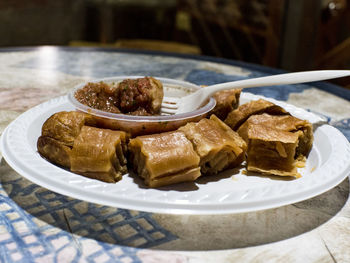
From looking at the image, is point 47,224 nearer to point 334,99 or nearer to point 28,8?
point 334,99

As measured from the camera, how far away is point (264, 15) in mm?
4824

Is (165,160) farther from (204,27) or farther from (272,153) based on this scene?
(204,27)

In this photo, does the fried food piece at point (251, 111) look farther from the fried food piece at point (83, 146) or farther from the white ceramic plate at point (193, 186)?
the fried food piece at point (83, 146)

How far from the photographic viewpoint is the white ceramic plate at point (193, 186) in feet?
3.08

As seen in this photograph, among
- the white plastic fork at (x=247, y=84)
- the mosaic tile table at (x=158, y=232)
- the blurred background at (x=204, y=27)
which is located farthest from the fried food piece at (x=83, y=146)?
the blurred background at (x=204, y=27)

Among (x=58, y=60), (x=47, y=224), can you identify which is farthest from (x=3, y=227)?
(x=58, y=60)

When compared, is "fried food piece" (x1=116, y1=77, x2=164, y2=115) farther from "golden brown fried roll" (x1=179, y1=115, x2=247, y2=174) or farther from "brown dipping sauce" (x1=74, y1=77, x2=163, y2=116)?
"golden brown fried roll" (x1=179, y1=115, x2=247, y2=174)

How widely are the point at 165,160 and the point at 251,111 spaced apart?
1.63 ft

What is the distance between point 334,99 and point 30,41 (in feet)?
14.9

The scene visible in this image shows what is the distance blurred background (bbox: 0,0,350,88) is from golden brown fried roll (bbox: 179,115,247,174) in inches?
116

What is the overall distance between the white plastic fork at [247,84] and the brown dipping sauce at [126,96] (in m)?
0.09

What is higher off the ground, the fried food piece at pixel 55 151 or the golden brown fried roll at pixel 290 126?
the golden brown fried roll at pixel 290 126

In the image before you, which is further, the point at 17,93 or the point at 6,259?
the point at 17,93

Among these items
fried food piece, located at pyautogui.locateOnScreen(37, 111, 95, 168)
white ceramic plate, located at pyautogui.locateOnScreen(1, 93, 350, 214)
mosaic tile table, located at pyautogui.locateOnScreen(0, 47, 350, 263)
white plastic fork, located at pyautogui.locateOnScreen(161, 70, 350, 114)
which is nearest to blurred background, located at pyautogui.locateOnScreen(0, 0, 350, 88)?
white plastic fork, located at pyautogui.locateOnScreen(161, 70, 350, 114)
